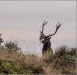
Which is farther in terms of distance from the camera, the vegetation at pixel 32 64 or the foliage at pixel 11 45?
the foliage at pixel 11 45

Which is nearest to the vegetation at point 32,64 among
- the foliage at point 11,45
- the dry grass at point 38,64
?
the dry grass at point 38,64

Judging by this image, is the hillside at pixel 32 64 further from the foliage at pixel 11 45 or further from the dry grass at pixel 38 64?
the foliage at pixel 11 45

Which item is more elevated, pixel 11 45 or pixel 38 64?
pixel 11 45

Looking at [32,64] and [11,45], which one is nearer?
[32,64]

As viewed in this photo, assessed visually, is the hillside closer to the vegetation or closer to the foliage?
the vegetation

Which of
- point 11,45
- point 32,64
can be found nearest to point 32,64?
point 32,64

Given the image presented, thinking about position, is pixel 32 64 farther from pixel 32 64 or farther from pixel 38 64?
pixel 38 64

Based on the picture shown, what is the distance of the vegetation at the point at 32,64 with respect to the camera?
13.3 metres

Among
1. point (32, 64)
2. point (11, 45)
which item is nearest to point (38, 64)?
point (32, 64)

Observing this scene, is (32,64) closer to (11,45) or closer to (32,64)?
(32,64)

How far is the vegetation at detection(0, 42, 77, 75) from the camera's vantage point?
525 inches

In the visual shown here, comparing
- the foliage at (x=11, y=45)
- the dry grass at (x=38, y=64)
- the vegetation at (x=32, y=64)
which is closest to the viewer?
the vegetation at (x=32, y=64)

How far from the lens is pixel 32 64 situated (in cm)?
1409

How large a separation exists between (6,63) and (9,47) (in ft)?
11.2
